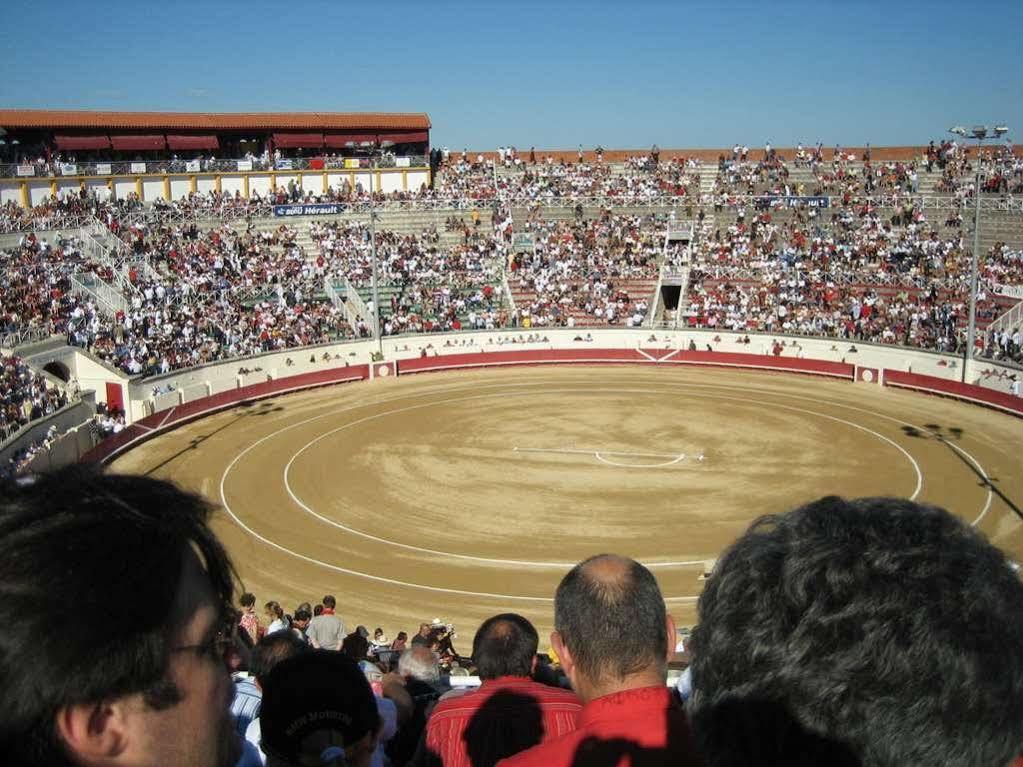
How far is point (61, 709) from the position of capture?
5.29ft

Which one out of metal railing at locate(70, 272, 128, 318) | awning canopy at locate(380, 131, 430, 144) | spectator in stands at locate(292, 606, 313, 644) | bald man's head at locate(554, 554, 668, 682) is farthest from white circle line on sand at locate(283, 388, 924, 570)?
awning canopy at locate(380, 131, 430, 144)

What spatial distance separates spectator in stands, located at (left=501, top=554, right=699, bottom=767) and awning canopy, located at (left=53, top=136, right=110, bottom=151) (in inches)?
2152

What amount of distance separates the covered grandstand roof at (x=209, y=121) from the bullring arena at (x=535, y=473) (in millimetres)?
25530

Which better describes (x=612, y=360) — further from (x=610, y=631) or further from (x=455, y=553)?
(x=610, y=631)

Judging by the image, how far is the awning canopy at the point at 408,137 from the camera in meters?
60.6

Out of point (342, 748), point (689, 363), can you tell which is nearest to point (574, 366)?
point (689, 363)

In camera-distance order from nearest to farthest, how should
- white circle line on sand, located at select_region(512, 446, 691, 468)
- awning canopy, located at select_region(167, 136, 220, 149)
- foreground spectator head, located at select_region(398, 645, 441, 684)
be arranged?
foreground spectator head, located at select_region(398, 645, 441, 684) → white circle line on sand, located at select_region(512, 446, 691, 468) → awning canopy, located at select_region(167, 136, 220, 149)

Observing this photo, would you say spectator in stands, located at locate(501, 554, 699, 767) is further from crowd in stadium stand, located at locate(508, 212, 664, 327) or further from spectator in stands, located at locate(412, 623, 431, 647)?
crowd in stadium stand, located at locate(508, 212, 664, 327)

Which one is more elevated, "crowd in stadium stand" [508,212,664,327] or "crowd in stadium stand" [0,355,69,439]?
"crowd in stadium stand" [508,212,664,327]

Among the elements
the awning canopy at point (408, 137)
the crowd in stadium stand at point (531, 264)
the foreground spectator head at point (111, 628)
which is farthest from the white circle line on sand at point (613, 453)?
the awning canopy at point (408, 137)

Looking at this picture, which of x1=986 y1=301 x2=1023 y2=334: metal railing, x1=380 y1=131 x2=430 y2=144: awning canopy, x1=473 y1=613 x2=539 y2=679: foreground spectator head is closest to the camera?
x1=473 y1=613 x2=539 y2=679: foreground spectator head

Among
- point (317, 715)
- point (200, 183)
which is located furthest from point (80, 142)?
→ point (317, 715)

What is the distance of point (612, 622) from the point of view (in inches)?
143

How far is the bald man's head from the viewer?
11.7ft
